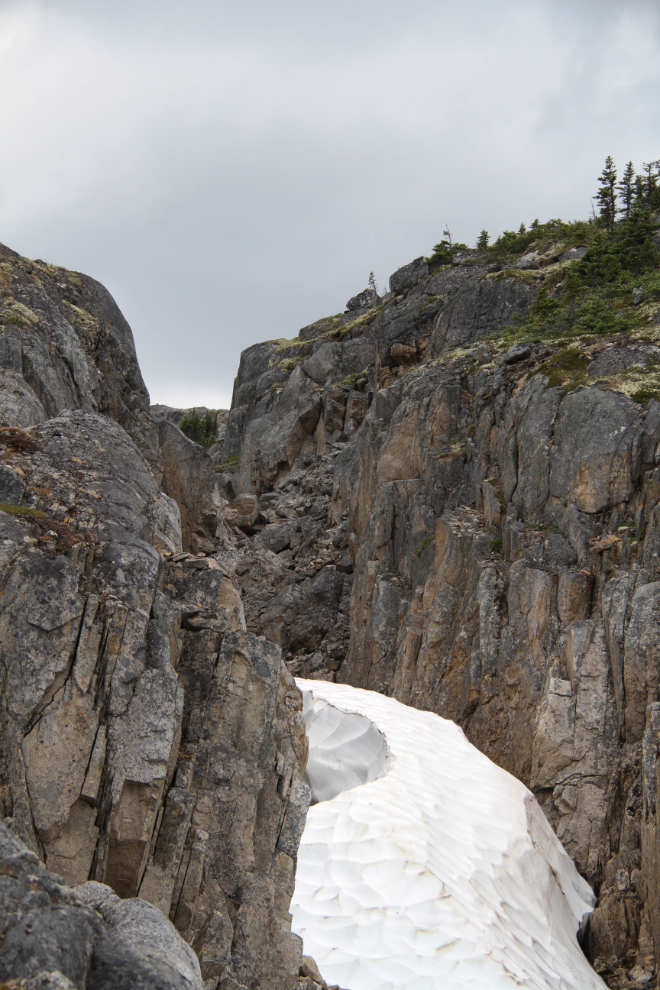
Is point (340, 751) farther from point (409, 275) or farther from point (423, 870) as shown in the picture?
point (409, 275)

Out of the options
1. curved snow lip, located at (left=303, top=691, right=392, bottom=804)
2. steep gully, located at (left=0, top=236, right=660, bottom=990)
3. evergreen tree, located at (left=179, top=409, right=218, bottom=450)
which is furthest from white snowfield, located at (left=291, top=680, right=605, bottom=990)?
evergreen tree, located at (left=179, top=409, right=218, bottom=450)

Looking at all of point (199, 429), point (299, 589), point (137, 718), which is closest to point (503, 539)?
point (299, 589)

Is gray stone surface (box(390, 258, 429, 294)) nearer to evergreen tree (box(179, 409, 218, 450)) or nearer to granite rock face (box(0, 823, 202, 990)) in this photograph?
evergreen tree (box(179, 409, 218, 450))

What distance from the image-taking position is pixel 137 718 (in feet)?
31.1

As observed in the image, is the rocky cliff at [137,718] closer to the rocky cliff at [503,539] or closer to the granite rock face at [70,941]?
the granite rock face at [70,941]

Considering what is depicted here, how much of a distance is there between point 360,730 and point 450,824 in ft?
12.4

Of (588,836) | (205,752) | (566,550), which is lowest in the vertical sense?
(588,836)

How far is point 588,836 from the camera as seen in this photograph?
2459cm

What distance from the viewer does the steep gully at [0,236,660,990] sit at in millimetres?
9336

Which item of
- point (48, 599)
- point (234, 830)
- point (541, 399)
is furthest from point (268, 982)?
point (541, 399)

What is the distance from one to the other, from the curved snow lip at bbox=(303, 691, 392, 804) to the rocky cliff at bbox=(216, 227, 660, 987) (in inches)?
286

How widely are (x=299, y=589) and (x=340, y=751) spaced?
2540cm

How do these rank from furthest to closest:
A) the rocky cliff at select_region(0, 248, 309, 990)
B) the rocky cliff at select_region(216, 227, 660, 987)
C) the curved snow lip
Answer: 1. the rocky cliff at select_region(216, 227, 660, 987)
2. the curved snow lip
3. the rocky cliff at select_region(0, 248, 309, 990)

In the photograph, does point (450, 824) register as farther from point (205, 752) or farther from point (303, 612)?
point (303, 612)
